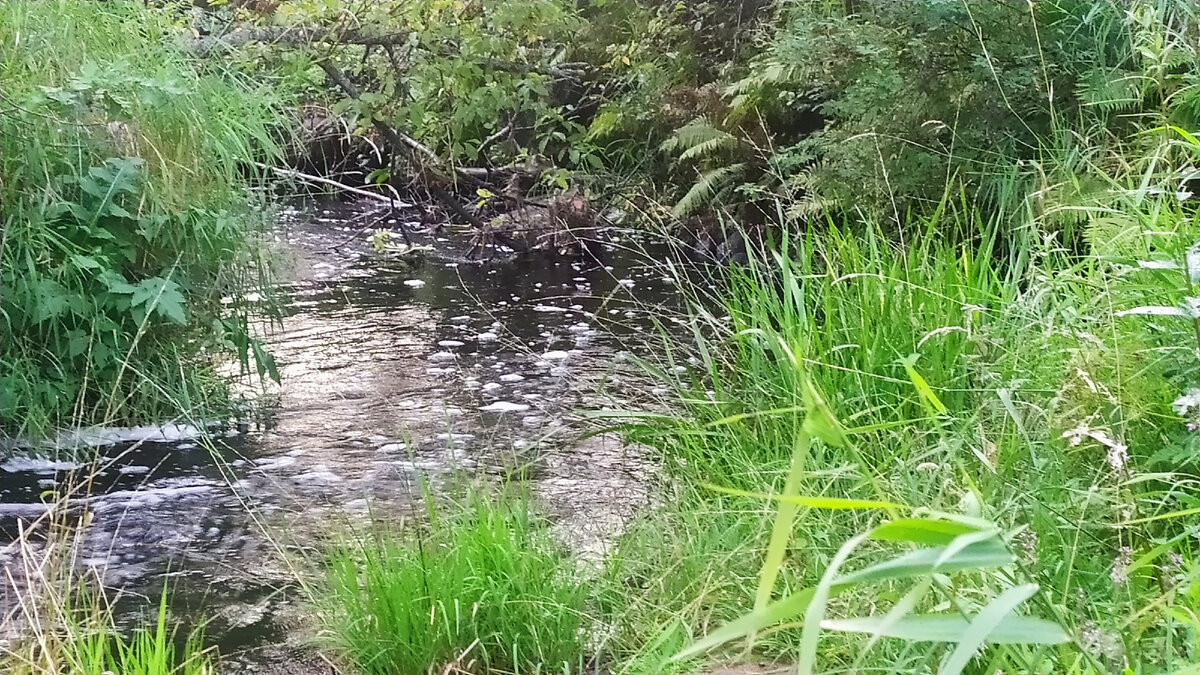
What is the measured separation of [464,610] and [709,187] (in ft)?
18.9

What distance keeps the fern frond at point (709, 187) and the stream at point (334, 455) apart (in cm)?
140

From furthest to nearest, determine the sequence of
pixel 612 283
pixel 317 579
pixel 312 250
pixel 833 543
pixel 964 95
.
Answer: pixel 312 250 → pixel 612 283 → pixel 964 95 → pixel 317 579 → pixel 833 543

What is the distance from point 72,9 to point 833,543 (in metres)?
3.47

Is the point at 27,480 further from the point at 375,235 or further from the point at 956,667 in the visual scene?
the point at 375,235

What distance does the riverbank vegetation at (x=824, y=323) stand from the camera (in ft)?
5.03

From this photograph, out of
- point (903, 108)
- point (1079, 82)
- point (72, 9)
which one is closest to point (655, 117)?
point (903, 108)

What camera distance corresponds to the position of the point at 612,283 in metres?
6.91

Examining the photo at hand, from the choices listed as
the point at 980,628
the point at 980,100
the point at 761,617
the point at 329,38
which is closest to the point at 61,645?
the point at 761,617

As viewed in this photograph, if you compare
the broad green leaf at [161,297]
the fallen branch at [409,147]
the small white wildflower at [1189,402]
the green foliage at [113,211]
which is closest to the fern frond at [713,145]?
the fallen branch at [409,147]

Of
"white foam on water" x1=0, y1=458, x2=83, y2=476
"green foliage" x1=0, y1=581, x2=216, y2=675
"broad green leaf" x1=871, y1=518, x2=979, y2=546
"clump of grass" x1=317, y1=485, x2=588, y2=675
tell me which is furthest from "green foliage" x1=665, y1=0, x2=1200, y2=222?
"white foam on water" x1=0, y1=458, x2=83, y2=476

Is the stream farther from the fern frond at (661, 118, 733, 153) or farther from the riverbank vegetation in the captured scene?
the fern frond at (661, 118, 733, 153)

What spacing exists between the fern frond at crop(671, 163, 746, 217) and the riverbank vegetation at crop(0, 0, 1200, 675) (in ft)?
0.28

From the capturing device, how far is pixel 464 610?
84.2 inches

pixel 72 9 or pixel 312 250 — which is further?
pixel 312 250
